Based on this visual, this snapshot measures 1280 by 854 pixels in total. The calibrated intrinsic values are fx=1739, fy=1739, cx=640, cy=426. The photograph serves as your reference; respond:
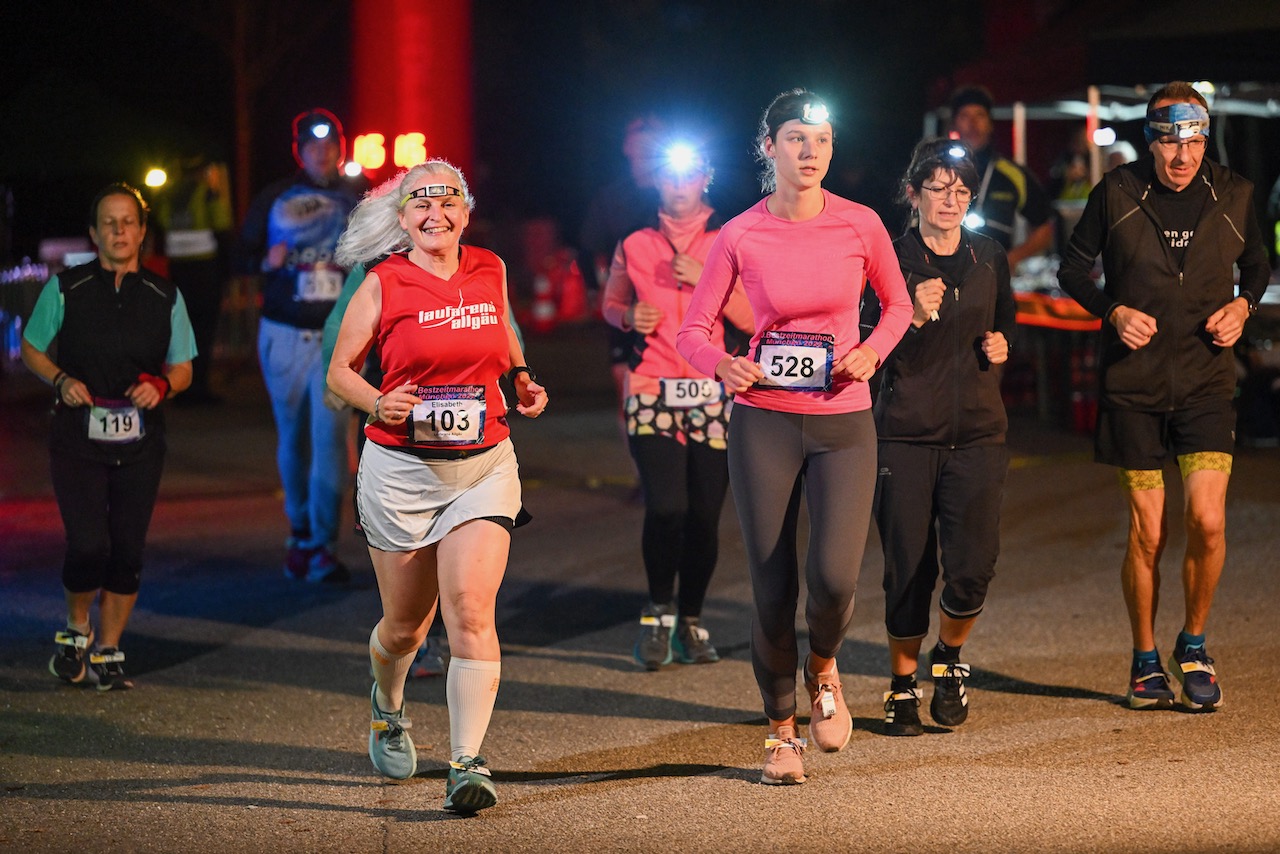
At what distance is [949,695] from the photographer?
6422mm

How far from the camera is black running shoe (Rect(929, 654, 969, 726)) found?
21.0 ft

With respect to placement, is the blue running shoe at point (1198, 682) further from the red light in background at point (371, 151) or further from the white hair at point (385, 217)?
the red light in background at point (371, 151)

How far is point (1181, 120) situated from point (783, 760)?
9.15 feet

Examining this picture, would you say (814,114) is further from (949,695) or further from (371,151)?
(371,151)

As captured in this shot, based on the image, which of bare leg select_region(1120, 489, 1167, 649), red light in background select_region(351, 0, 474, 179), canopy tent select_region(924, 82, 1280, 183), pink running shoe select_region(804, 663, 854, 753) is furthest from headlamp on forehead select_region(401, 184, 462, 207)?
red light in background select_region(351, 0, 474, 179)

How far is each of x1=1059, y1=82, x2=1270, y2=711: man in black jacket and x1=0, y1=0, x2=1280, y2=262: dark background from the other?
3.75 ft

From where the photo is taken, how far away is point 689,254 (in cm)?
742

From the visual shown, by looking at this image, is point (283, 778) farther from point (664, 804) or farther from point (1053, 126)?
point (1053, 126)

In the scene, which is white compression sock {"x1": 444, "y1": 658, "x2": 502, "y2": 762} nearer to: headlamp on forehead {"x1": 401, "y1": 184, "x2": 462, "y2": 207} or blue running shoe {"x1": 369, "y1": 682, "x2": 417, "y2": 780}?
blue running shoe {"x1": 369, "y1": 682, "x2": 417, "y2": 780}

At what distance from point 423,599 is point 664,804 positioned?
1035 millimetres

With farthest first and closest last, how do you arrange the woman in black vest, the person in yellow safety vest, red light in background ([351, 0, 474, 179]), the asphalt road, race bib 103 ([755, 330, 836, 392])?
red light in background ([351, 0, 474, 179]) < the person in yellow safety vest < the woman in black vest < race bib 103 ([755, 330, 836, 392]) < the asphalt road

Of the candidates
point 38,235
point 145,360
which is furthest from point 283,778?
point 38,235

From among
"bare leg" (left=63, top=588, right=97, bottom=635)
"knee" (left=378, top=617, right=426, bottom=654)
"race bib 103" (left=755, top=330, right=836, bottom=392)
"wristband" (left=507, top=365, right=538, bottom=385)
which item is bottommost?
"bare leg" (left=63, top=588, right=97, bottom=635)

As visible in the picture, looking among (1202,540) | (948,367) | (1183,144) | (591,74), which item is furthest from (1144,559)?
(591,74)
